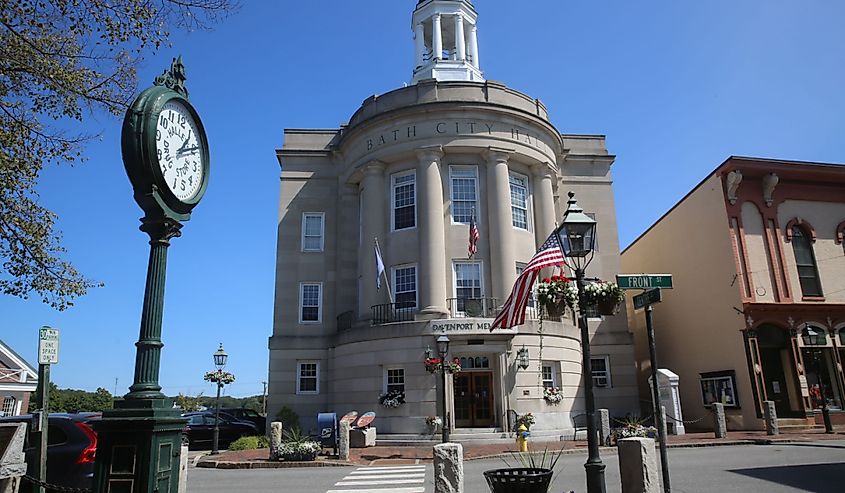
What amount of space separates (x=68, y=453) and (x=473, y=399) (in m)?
15.6

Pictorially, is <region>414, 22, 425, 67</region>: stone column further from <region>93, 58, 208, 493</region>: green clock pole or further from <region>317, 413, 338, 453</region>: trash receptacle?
<region>93, 58, 208, 493</region>: green clock pole

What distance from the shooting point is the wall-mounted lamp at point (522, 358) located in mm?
22938

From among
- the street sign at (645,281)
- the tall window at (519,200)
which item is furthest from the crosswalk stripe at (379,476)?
the tall window at (519,200)

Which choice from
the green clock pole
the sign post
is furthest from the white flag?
the green clock pole

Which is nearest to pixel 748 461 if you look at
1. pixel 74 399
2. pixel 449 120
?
pixel 449 120

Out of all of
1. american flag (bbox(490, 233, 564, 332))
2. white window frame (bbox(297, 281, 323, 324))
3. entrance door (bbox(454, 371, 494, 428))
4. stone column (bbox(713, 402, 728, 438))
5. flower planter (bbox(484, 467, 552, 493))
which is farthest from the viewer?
white window frame (bbox(297, 281, 323, 324))

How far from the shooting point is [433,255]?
24281mm

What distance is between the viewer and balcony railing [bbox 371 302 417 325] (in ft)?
80.9

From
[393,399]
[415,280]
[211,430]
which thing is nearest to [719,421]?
[393,399]

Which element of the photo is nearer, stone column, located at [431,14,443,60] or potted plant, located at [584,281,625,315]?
potted plant, located at [584,281,625,315]

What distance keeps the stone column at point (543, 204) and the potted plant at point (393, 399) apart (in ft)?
30.4

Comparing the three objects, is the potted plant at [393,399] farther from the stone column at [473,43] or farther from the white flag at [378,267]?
the stone column at [473,43]

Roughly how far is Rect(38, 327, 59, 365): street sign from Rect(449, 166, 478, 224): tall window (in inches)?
708

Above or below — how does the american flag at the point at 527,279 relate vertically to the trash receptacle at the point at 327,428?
above
